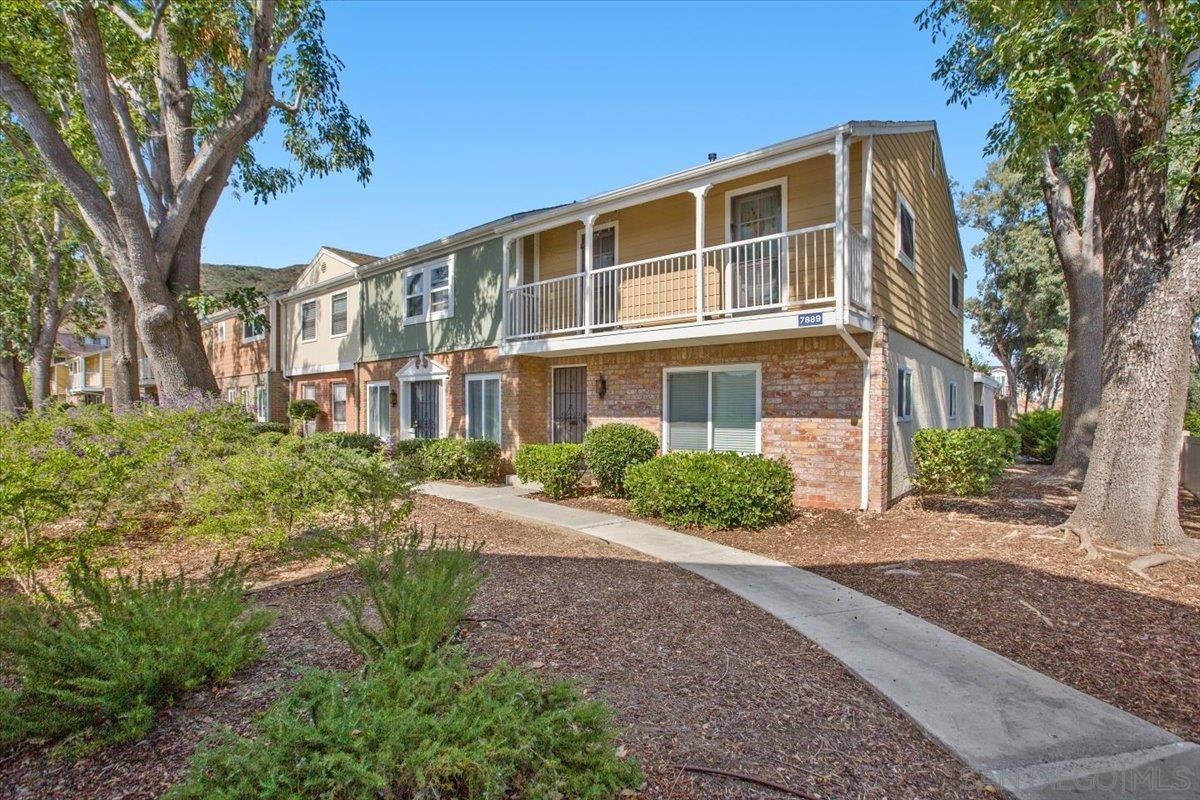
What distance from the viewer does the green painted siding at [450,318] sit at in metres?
13.1

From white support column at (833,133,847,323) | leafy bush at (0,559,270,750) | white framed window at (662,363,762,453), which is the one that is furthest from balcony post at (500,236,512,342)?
leafy bush at (0,559,270,750)

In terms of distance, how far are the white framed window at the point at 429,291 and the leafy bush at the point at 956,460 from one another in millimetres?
10281

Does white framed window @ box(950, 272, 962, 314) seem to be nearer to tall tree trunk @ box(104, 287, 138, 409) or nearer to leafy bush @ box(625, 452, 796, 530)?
leafy bush @ box(625, 452, 796, 530)

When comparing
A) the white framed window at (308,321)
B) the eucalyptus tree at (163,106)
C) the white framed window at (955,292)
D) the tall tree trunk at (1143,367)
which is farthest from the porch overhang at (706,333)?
the white framed window at (308,321)

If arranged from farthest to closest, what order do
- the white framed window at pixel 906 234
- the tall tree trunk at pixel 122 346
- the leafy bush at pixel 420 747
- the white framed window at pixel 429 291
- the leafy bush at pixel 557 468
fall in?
the white framed window at pixel 429 291, the tall tree trunk at pixel 122 346, the leafy bush at pixel 557 468, the white framed window at pixel 906 234, the leafy bush at pixel 420 747

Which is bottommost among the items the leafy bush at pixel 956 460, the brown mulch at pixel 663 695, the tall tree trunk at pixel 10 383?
the brown mulch at pixel 663 695

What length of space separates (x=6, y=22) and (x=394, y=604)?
10.8 metres

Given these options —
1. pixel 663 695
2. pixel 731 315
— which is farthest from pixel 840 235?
pixel 663 695

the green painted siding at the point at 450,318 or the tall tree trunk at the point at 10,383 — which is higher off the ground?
the green painted siding at the point at 450,318

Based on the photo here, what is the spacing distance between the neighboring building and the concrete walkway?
43931 mm

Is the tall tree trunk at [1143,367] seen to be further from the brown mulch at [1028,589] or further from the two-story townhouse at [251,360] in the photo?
the two-story townhouse at [251,360]

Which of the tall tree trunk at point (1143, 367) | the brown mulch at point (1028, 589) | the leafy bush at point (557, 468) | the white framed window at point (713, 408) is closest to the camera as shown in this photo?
the brown mulch at point (1028, 589)

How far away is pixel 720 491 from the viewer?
7.91m

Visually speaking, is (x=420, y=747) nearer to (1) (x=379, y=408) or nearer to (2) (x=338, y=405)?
(1) (x=379, y=408)
